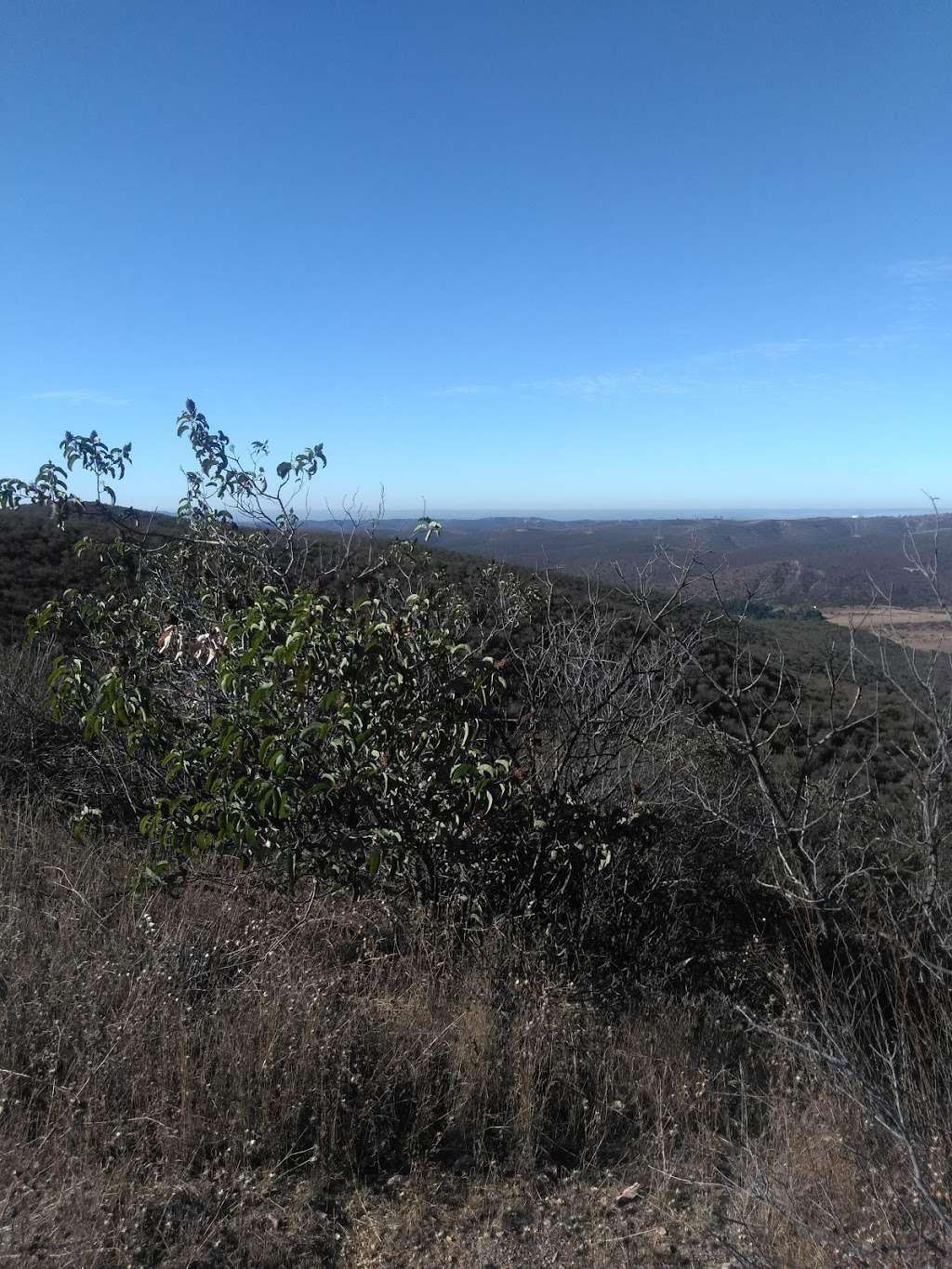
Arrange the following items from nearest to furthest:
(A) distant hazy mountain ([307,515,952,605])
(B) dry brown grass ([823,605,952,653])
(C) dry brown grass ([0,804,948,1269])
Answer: (C) dry brown grass ([0,804,948,1269]) → (B) dry brown grass ([823,605,952,653]) → (A) distant hazy mountain ([307,515,952,605])

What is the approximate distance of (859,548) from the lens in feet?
43.7

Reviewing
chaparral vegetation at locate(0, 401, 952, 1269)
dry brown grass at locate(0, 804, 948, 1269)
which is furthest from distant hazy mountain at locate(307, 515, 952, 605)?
dry brown grass at locate(0, 804, 948, 1269)

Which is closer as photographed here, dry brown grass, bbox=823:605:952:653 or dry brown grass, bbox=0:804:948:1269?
dry brown grass, bbox=0:804:948:1269

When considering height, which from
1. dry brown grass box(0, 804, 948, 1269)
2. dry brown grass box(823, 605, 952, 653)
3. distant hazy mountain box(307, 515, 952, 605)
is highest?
distant hazy mountain box(307, 515, 952, 605)

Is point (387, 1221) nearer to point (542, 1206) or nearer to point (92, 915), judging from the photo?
point (542, 1206)

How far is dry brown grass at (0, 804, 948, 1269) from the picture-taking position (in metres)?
2.04

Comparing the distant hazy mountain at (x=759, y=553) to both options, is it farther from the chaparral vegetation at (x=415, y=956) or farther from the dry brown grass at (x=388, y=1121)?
the dry brown grass at (x=388, y=1121)

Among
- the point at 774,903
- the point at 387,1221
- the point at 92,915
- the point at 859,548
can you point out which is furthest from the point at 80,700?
the point at 859,548

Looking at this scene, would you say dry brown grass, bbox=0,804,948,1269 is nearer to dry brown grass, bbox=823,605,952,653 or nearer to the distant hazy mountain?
dry brown grass, bbox=823,605,952,653

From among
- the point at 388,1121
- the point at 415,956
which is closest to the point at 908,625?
the point at 415,956

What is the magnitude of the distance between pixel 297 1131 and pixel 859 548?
13.3 metres

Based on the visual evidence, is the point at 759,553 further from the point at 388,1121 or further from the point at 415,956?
the point at 388,1121

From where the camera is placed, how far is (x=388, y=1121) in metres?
2.46

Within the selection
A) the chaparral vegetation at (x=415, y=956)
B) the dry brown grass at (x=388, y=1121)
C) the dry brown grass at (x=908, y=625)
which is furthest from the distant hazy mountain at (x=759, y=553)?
the dry brown grass at (x=388, y=1121)
